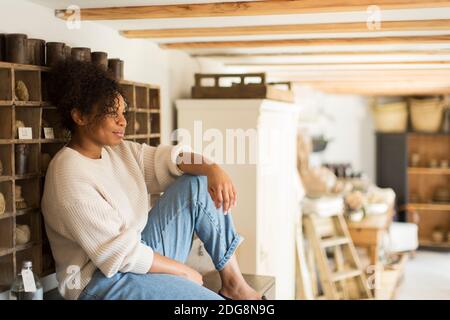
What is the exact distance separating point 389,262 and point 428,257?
85 centimetres

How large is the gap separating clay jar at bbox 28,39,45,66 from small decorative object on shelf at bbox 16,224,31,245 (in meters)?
0.43

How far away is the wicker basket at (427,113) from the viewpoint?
5084 millimetres

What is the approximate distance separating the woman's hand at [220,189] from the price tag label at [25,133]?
1.67 ft

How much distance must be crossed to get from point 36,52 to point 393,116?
410 cm

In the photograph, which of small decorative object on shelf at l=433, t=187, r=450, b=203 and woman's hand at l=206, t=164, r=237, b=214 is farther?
small decorative object on shelf at l=433, t=187, r=450, b=203

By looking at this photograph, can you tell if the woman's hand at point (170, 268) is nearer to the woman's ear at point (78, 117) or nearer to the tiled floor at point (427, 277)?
the woman's ear at point (78, 117)

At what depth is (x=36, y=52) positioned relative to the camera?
1.67 meters

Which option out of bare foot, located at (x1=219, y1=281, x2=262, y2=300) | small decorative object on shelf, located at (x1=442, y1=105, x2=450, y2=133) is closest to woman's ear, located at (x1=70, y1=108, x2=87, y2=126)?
bare foot, located at (x1=219, y1=281, x2=262, y2=300)

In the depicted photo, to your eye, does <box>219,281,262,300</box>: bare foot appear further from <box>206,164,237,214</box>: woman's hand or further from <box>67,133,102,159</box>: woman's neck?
<box>67,133,102,159</box>: woman's neck

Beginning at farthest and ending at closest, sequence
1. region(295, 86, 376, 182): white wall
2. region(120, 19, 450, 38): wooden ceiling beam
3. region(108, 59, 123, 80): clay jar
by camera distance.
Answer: region(295, 86, 376, 182): white wall < region(108, 59, 123, 80): clay jar < region(120, 19, 450, 38): wooden ceiling beam

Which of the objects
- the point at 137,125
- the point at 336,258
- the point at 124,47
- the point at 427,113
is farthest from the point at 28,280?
the point at 427,113

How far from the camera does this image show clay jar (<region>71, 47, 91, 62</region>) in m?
1.81

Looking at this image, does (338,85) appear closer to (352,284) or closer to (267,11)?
(352,284)
